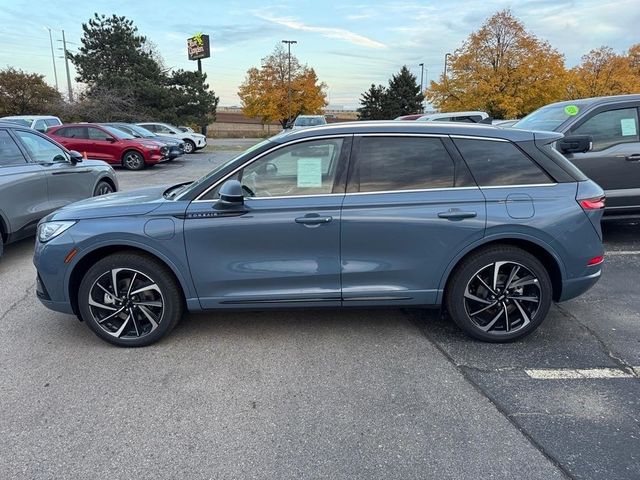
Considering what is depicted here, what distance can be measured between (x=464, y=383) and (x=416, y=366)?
0.36 meters

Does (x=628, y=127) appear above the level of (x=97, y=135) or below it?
below

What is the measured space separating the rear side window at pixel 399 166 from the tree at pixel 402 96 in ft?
168

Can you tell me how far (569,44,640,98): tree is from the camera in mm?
32969

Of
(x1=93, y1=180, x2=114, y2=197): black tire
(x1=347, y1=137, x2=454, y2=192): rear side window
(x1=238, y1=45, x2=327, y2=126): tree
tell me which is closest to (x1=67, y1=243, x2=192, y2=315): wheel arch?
(x1=347, y1=137, x2=454, y2=192): rear side window

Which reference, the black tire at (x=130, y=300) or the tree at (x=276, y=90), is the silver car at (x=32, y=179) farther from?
the tree at (x=276, y=90)

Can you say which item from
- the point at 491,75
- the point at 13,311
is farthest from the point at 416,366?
the point at 491,75

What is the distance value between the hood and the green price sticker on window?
5441 millimetres

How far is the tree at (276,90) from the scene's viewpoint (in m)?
52.0

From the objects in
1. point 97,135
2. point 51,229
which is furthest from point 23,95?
point 51,229

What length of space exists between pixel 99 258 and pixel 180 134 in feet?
79.1

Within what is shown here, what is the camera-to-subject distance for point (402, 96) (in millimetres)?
53219

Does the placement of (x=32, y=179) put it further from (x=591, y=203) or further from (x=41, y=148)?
(x=591, y=203)

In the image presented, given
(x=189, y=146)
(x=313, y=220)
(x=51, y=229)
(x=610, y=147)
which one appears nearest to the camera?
(x=313, y=220)

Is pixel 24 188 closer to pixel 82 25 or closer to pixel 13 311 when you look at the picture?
pixel 13 311
